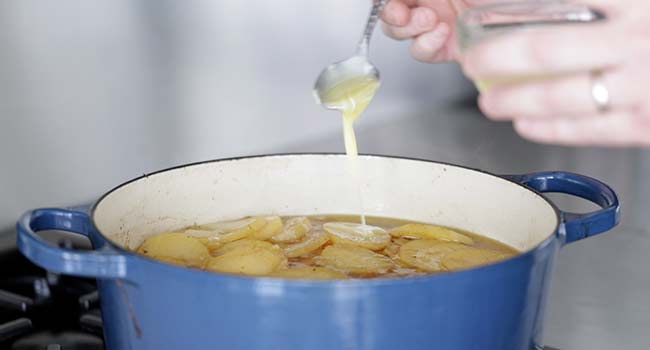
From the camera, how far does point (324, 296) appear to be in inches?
28.3

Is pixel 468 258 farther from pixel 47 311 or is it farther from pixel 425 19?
pixel 47 311

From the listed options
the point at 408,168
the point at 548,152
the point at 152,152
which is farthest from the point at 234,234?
the point at 548,152

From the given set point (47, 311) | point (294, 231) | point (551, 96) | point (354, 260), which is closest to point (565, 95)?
point (551, 96)

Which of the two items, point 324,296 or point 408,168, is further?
point 408,168

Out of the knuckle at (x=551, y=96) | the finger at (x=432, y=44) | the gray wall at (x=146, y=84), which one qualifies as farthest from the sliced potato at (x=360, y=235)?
the gray wall at (x=146, y=84)

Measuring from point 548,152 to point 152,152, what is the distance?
833 millimetres

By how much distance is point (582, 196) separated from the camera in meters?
1.04

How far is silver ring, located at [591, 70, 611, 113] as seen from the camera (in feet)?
2.28

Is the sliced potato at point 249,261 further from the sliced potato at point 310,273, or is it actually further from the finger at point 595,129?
the finger at point 595,129

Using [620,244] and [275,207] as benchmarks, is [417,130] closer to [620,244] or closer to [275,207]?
[620,244]

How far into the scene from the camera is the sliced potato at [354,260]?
95 cm

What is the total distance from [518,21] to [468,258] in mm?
304

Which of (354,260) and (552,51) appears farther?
(354,260)

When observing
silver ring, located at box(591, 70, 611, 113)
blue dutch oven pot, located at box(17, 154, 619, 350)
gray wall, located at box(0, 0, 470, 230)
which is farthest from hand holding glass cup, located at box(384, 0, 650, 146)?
gray wall, located at box(0, 0, 470, 230)
